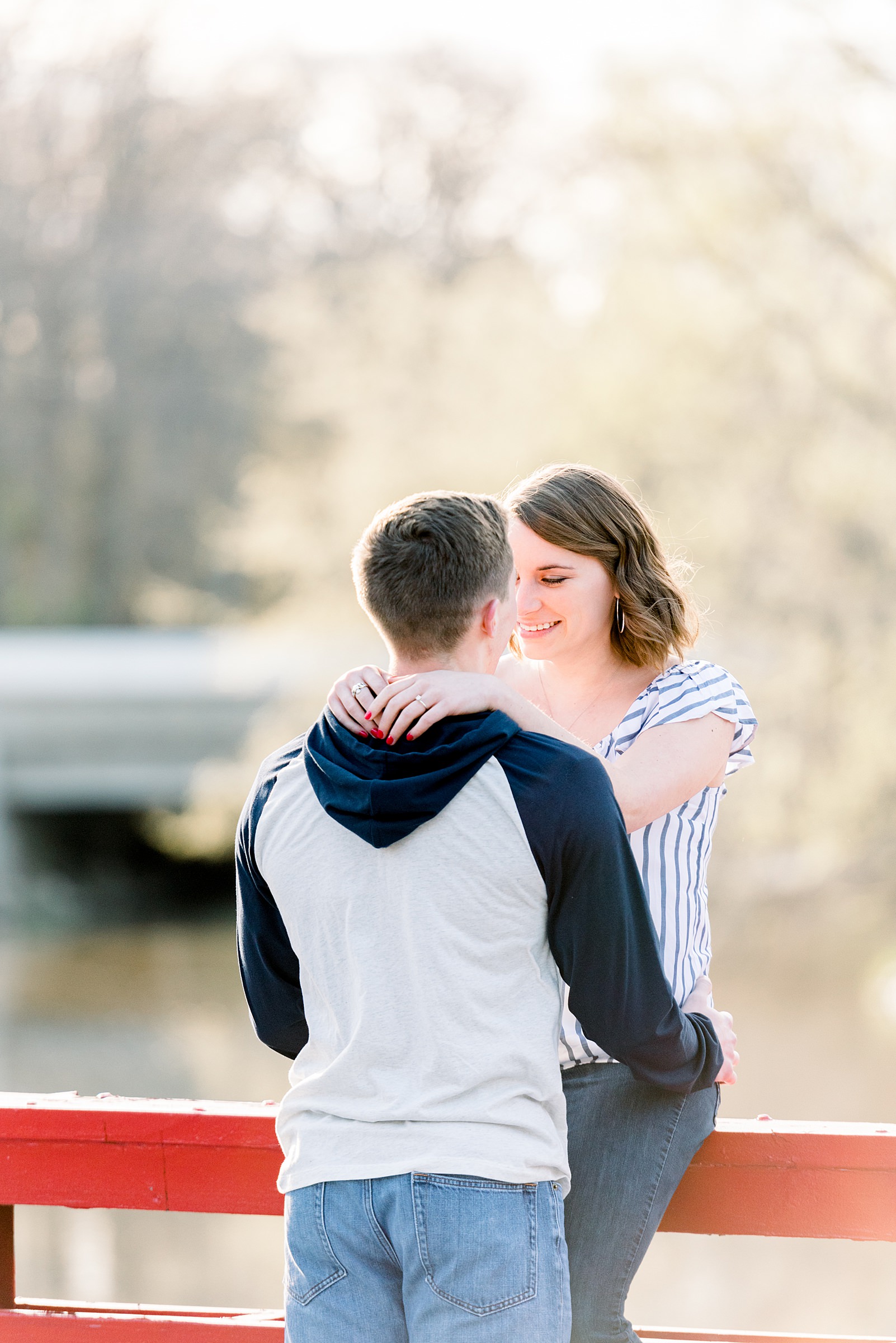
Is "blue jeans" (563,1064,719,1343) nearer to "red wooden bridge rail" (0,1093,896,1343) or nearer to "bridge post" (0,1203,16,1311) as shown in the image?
"red wooden bridge rail" (0,1093,896,1343)

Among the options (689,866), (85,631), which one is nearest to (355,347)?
(85,631)

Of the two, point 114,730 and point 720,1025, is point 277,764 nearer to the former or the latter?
point 720,1025

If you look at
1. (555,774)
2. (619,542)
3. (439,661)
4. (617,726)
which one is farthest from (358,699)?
(619,542)

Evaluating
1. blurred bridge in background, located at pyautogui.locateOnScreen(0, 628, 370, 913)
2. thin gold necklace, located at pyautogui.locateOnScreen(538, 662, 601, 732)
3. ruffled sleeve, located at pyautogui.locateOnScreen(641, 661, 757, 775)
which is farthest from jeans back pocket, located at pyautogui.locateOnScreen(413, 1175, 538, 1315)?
blurred bridge in background, located at pyautogui.locateOnScreen(0, 628, 370, 913)

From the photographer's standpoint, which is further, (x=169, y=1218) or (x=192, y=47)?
(x=192, y=47)

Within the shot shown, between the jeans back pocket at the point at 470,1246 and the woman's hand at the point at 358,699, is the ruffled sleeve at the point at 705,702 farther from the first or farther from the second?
the jeans back pocket at the point at 470,1246

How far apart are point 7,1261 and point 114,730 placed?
12.6 meters

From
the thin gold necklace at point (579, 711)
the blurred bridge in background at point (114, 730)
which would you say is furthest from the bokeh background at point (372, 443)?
the thin gold necklace at point (579, 711)

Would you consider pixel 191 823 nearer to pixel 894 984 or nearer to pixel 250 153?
pixel 894 984

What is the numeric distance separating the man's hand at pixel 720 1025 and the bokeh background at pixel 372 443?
8.43 feet

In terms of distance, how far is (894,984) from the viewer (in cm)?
1023

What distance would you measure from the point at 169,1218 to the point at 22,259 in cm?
1356

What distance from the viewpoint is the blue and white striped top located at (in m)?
1.51

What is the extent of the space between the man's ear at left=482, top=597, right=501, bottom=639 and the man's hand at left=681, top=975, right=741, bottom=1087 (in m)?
0.49
